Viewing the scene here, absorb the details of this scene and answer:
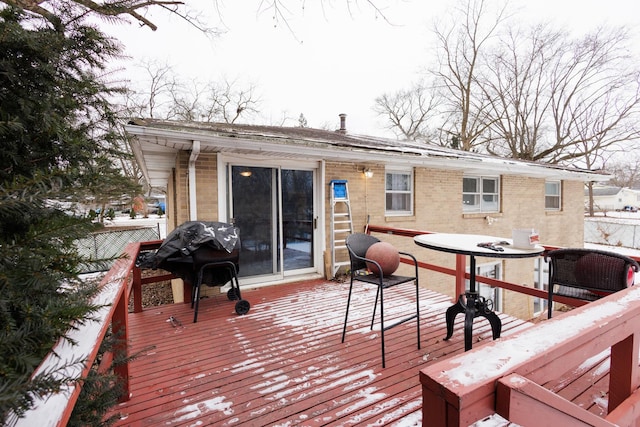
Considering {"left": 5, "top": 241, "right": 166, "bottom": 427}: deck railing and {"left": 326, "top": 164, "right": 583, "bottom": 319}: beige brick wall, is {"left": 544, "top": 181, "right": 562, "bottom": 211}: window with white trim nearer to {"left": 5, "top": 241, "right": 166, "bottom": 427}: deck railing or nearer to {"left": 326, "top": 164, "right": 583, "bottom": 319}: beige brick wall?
{"left": 326, "top": 164, "right": 583, "bottom": 319}: beige brick wall

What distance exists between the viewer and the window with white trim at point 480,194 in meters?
8.88

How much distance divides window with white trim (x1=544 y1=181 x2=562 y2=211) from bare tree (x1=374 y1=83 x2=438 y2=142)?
15.1 m

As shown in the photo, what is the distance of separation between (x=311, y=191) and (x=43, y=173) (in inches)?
212

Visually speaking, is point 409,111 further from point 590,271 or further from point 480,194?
point 590,271

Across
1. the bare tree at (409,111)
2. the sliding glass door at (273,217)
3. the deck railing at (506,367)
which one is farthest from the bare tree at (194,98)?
the deck railing at (506,367)

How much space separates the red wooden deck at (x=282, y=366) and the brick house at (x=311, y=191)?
1.56 meters

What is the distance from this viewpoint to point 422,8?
363 centimetres

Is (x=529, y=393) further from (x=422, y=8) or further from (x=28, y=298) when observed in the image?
(x=422, y=8)

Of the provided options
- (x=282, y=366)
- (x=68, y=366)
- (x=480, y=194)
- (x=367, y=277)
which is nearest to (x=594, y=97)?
(x=480, y=194)

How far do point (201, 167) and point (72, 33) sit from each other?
151 inches

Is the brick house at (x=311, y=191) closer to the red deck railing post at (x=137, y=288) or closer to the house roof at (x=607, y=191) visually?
the red deck railing post at (x=137, y=288)

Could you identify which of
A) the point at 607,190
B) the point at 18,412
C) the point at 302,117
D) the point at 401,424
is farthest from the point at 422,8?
the point at 607,190

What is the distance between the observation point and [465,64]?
808 inches

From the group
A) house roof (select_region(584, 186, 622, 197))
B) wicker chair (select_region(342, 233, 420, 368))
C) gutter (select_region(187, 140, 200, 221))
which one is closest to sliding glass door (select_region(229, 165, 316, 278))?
gutter (select_region(187, 140, 200, 221))
